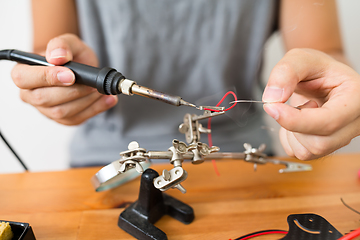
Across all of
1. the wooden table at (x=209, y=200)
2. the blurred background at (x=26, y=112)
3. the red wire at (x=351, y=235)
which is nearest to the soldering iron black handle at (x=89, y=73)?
the wooden table at (x=209, y=200)

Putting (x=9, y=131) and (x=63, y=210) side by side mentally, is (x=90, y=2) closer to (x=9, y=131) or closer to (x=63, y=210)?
(x=63, y=210)

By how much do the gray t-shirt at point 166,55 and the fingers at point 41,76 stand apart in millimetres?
303

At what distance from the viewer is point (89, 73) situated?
0.43m

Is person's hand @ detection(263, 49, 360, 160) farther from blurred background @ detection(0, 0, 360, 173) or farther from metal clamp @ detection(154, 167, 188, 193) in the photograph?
blurred background @ detection(0, 0, 360, 173)

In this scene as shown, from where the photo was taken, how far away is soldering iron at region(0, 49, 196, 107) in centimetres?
38

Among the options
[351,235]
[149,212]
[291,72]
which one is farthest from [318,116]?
[149,212]

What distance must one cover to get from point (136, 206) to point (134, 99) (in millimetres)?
382

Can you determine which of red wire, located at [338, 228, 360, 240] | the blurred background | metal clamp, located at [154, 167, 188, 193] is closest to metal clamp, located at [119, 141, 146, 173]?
metal clamp, located at [154, 167, 188, 193]

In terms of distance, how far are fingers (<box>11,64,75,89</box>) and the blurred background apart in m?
0.53

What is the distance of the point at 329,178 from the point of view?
1.80 feet

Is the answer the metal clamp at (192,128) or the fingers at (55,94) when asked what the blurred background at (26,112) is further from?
the metal clamp at (192,128)

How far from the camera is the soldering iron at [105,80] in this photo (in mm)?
377

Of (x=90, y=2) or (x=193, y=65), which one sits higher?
(x=90, y=2)

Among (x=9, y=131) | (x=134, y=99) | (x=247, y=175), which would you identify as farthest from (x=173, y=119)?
(x=9, y=131)
